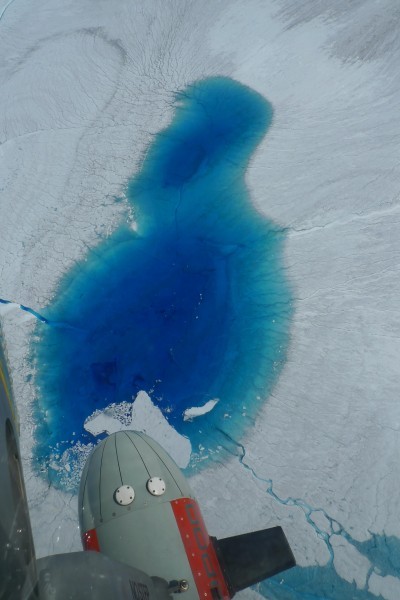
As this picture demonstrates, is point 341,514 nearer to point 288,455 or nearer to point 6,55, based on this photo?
point 288,455

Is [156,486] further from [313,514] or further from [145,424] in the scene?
[313,514]

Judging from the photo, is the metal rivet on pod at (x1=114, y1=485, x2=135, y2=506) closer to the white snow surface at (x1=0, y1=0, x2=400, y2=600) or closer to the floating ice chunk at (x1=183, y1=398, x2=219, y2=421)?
the white snow surface at (x1=0, y1=0, x2=400, y2=600)

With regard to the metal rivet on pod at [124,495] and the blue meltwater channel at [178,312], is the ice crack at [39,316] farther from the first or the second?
the metal rivet on pod at [124,495]

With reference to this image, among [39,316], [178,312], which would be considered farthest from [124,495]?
[39,316]

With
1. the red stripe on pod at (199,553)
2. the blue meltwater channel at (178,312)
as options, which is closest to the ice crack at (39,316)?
the blue meltwater channel at (178,312)

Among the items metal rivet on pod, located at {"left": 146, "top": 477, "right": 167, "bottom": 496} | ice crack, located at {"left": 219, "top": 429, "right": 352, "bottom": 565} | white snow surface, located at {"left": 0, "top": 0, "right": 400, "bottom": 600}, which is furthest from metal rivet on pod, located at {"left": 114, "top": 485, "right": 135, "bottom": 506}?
ice crack, located at {"left": 219, "top": 429, "right": 352, "bottom": 565}
